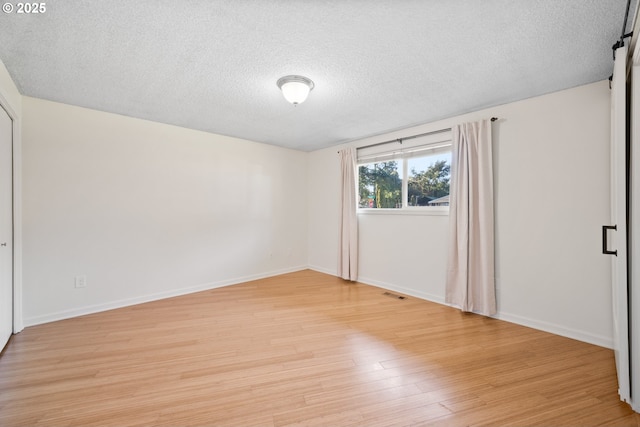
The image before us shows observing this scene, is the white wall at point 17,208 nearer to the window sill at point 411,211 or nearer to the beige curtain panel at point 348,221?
the beige curtain panel at point 348,221

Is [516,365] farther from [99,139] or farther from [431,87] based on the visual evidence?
[99,139]

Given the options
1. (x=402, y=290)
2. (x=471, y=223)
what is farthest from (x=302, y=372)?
(x=471, y=223)

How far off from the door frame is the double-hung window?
4171mm

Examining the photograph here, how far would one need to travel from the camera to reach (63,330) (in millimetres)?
2496

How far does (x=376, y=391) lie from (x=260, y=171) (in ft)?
12.4

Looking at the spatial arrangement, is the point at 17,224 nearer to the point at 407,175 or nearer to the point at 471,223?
the point at 407,175

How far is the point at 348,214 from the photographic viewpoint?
438cm

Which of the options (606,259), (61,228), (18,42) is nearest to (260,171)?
(61,228)

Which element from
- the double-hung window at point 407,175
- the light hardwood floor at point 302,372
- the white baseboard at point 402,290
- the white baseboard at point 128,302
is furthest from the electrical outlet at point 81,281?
the double-hung window at point 407,175

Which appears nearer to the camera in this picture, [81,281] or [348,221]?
[81,281]

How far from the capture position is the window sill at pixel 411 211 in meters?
3.34

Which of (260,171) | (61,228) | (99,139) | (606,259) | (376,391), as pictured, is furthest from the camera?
(260,171)

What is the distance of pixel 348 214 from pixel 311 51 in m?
2.84

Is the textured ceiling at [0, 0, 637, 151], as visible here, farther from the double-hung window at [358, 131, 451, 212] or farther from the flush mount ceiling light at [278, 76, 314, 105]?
the double-hung window at [358, 131, 451, 212]
